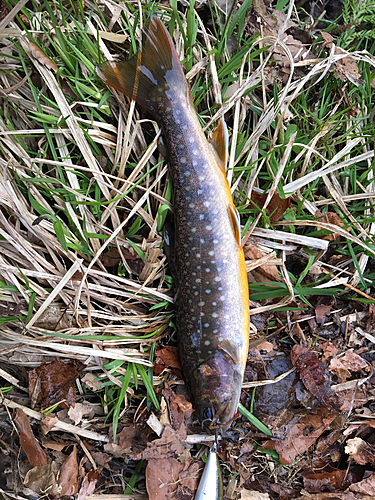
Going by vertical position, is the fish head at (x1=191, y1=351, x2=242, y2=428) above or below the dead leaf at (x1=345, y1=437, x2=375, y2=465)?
above

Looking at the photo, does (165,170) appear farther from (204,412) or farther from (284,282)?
(204,412)

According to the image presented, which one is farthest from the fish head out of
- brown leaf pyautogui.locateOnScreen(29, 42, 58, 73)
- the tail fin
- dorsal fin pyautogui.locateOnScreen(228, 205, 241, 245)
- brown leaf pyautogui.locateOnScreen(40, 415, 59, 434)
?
brown leaf pyautogui.locateOnScreen(29, 42, 58, 73)

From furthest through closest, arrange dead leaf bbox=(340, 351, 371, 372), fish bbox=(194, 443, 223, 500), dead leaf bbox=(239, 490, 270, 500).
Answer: dead leaf bbox=(340, 351, 371, 372) → dead leaf bbox=(239, 490, 270, 500) → fish bbox=(194, 443, 223, 500)

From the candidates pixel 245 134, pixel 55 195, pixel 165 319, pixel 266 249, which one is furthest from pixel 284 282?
pixel 55 195

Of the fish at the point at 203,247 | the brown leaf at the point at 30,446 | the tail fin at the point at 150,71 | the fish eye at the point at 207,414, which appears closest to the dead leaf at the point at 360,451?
the fish at the point at 203,247

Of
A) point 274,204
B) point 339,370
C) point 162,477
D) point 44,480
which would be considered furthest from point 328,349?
point 44,480

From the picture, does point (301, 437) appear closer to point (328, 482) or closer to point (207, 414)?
point (328, 482)

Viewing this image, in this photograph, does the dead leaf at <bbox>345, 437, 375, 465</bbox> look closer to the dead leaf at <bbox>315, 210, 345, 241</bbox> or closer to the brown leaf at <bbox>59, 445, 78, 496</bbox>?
the dead leaf at <bbox>315, 210, 345, 241</bbox>

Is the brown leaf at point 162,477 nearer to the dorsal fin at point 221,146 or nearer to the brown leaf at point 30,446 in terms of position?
the brown leaf at point 30,446

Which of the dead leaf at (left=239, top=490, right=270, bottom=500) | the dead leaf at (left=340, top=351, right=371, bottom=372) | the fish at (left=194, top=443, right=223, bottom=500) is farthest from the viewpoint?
the dead leaf at (left=340, top=351, right=371, bottom=372)
